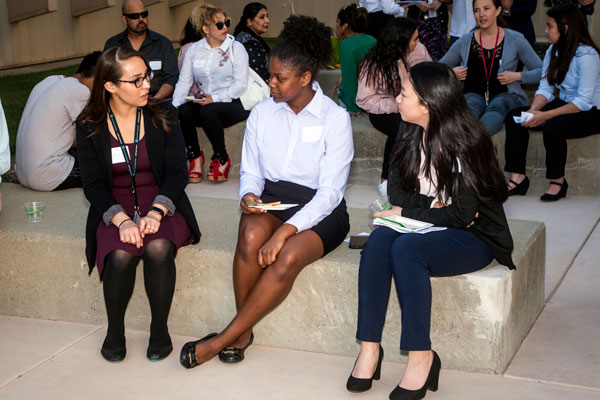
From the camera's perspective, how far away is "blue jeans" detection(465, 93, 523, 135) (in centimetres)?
680

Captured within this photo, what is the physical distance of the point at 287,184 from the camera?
418cm

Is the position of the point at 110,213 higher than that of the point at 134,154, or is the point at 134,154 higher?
the point at 134,154

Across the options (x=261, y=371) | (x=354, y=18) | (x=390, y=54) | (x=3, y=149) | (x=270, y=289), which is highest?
(x=354, y=18)

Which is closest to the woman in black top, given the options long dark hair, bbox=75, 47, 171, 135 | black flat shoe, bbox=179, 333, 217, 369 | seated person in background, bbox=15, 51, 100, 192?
black flat shoe, bbox=179, 333, 217, 369

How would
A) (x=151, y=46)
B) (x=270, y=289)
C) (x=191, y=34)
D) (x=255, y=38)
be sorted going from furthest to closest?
1. (x=191, y=34)
2. (x=255, y=38)
3. (x=151, y=46)
4. (x=270, y=289)

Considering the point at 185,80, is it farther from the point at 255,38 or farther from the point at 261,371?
the point at 261,371

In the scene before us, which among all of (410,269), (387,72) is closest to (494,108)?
(387,72)

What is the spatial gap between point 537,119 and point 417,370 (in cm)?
372

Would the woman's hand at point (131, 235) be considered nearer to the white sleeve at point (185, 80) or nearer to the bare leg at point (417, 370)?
the bare leg at point (417, 370)

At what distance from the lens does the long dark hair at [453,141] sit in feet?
11.8

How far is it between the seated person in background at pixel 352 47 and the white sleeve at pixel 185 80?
1400 mm

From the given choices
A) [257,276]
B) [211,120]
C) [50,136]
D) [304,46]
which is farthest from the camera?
[211,120]

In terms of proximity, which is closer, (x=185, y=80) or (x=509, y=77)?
(x=509, y=77)

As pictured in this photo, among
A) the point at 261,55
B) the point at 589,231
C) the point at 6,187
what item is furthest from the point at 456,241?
the point at 261,55
